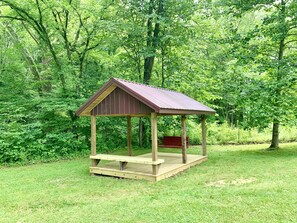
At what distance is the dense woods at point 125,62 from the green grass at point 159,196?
8.75 feet

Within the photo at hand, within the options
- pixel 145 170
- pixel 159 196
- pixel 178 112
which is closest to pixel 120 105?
pixel 178 112

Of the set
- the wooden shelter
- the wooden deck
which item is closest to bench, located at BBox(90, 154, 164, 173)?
the wooden shelter

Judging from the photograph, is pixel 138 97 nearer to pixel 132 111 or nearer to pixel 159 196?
pixel 132 111

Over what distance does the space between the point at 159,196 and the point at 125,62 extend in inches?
369

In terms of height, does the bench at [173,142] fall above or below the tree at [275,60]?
below

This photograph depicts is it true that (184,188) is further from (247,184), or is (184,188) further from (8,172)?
(8,172)

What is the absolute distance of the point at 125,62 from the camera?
13414 mm

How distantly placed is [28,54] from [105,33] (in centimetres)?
562

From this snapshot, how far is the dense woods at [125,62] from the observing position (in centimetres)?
985

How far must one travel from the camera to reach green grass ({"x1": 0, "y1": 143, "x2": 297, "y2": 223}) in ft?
13.9

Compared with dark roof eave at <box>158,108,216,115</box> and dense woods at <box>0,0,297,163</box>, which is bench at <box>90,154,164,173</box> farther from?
dense woods at <box>0,0,297,163</box>

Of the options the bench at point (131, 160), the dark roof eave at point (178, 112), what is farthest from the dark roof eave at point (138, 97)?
the bench at point (131, 160)

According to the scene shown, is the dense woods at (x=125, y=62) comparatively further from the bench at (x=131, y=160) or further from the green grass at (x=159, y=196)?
the bench at (x=131, y=160)

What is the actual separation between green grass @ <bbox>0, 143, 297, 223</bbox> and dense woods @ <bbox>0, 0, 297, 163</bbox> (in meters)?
2.67
